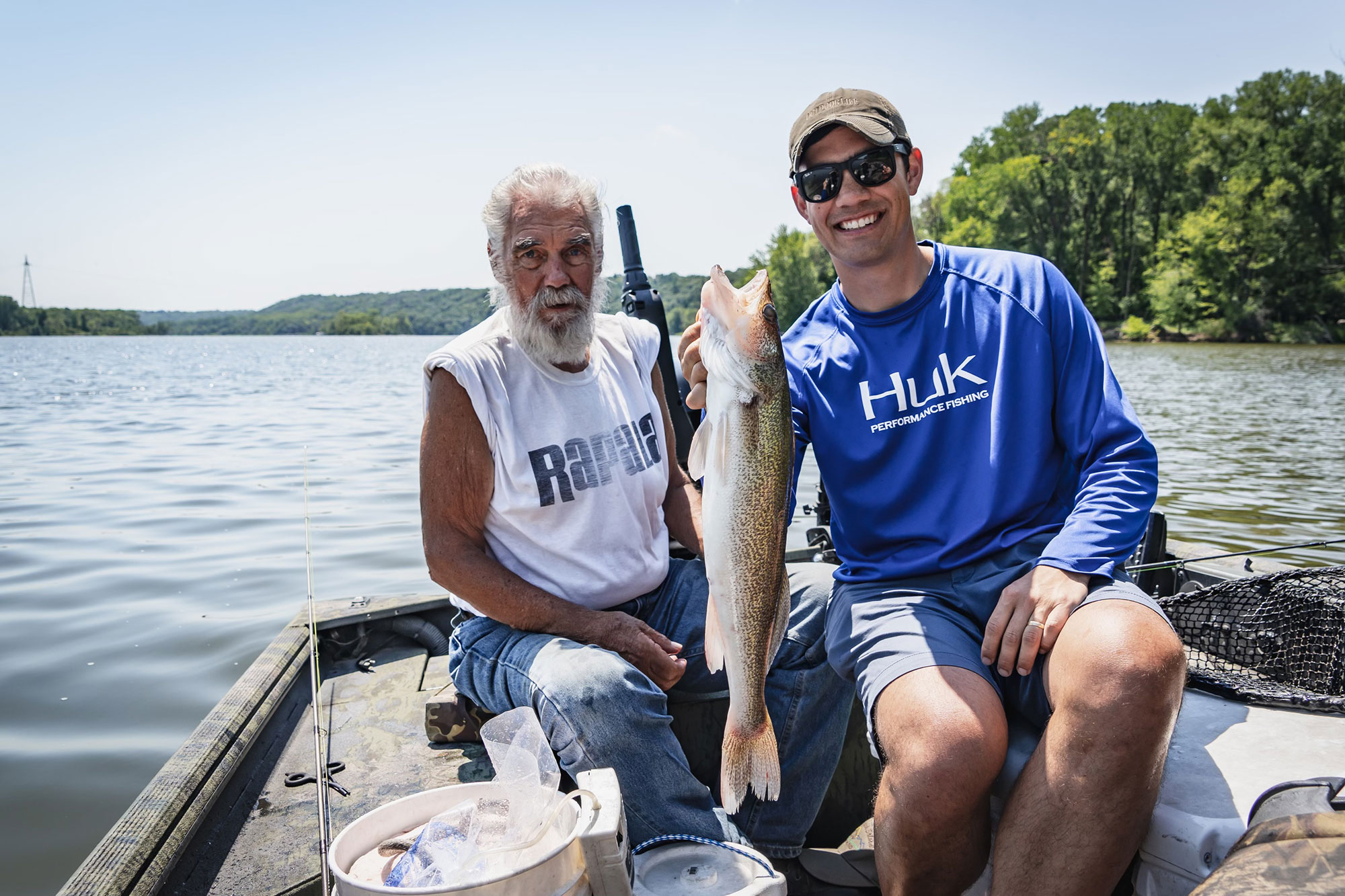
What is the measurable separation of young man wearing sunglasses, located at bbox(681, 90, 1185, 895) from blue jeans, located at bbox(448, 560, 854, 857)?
361mm

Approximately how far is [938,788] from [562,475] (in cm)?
176

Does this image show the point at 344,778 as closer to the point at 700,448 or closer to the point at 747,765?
the point at 747,765

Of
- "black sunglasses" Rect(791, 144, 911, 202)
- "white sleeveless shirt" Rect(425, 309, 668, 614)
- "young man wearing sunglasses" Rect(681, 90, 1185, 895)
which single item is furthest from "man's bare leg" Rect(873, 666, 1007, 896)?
"black sunglasses" Rect(791, 144, 911, 202)

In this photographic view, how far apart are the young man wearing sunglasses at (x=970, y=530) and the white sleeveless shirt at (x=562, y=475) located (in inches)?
30.2

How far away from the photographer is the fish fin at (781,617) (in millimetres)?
2551

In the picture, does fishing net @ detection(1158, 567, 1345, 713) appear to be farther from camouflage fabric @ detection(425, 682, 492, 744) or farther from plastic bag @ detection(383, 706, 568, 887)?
camouflage fabric @ detection(425, 682, 492, 744)

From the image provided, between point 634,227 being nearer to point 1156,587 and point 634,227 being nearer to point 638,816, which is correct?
point 638,816

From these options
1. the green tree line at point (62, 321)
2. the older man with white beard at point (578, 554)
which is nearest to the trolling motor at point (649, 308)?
the older man with white beard at point (578, 554)

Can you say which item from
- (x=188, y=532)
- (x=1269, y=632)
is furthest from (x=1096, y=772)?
(x=188, y=532)

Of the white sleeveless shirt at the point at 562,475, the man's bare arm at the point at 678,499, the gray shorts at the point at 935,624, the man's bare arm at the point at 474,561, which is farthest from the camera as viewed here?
the man's bare arm at the point at 678,499

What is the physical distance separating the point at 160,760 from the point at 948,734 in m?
4.80

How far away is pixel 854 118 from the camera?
2867 millimetres

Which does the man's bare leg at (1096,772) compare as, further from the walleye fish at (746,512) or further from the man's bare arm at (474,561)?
the man's bare arm at (474,561)

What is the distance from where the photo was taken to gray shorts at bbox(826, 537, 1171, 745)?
95.1 inches
